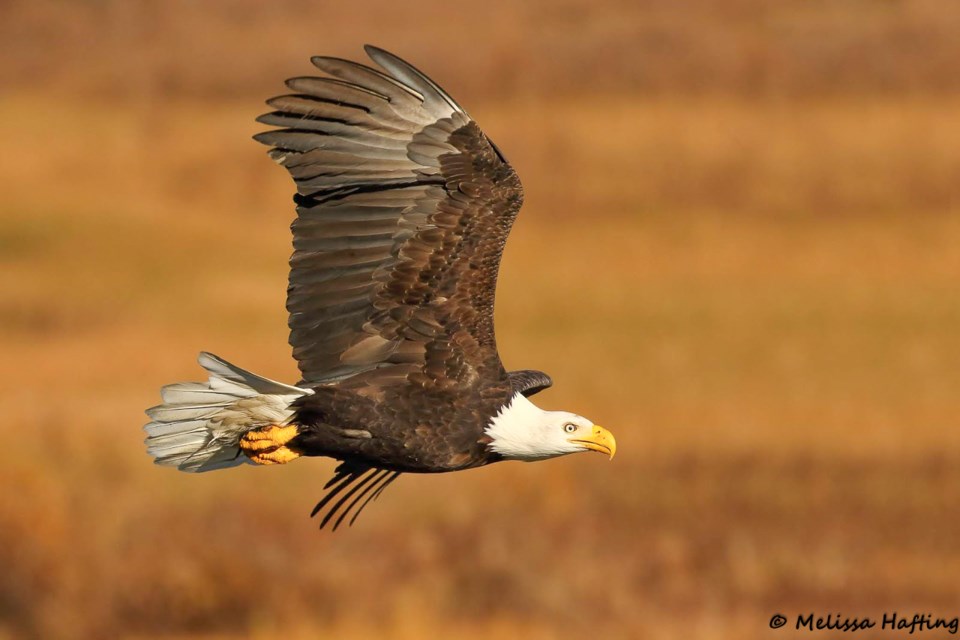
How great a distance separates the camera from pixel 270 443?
812 cm

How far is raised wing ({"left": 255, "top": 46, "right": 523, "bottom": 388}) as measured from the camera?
8.28 m

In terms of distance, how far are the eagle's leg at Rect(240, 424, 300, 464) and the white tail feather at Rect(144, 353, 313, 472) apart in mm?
44

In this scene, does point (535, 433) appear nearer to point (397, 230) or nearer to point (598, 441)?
point (598, 441)

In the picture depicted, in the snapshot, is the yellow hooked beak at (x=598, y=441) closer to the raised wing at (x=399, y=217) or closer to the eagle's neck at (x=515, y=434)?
the eagle's neck at (x=515, y=434)

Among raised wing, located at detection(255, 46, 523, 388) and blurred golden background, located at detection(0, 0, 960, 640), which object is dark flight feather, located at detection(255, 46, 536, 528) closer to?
raised wing, located at detection(255, 46, 523, 388)

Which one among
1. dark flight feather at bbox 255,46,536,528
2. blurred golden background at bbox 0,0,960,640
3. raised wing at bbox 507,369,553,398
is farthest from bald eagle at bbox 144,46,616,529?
blurred golden background at bbox 0,0,960,640

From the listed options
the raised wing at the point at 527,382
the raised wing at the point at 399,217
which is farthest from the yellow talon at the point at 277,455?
the raised wing at the point at 527,382

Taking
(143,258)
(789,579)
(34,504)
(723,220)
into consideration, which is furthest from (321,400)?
(723,220)

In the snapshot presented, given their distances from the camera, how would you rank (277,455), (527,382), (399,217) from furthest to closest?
(527,382), (399,217), (277,455)

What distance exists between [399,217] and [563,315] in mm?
31896

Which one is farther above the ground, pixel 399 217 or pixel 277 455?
pixel 399 217

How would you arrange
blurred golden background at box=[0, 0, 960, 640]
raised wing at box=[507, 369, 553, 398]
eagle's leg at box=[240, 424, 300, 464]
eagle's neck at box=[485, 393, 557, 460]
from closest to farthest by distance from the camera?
eagle's neck at box=[485, 393, 557, 460] → eagle's leg at box=[240, 424, 300, 464] → raised wing at box=[507, 369, 553, 398] → blurred golden background at box=[0, 0, 960, 640]

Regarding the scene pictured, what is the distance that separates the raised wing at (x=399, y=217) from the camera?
828 cm

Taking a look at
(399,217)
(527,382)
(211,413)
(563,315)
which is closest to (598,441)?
(527,382)
